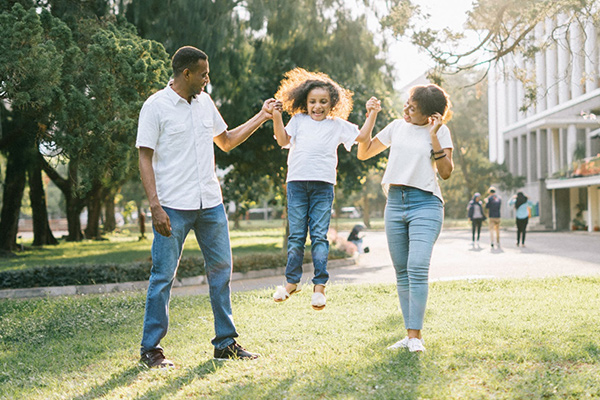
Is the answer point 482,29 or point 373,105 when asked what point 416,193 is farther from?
point 482,29

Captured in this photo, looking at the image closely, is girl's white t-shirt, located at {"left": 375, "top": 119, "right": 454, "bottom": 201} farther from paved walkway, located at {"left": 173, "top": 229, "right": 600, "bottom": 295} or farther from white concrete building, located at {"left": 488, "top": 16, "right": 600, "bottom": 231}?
white concrete building, located at {"left": 488, "top": 16, "right": 600, "bottom": 231}

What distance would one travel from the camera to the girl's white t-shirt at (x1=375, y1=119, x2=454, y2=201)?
4.77 m

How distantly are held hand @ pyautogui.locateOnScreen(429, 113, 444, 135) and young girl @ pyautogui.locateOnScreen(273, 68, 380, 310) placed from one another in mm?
517

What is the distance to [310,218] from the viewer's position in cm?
517

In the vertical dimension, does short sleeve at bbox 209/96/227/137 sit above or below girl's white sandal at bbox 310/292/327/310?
above

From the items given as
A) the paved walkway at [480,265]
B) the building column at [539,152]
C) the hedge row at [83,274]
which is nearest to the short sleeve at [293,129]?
the paved walkway at [480,265]

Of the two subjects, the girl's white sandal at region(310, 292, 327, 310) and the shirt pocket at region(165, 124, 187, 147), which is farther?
the girl's white sandal at region(310, 292, 327, 310)

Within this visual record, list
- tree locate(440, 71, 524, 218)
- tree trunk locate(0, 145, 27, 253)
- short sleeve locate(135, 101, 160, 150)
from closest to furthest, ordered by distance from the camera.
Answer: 1. short sleeve locate(135, 101, 160, 150)
2. tree trunk locate(0, 145, 27, 253)
3. tree locate(440, 71, 524, 218)

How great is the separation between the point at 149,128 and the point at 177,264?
1015 millimetres

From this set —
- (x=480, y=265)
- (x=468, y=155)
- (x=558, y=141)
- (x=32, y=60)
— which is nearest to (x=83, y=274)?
(x=32, y=60)

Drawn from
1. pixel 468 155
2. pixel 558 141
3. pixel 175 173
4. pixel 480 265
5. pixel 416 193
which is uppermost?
pixel 468 155

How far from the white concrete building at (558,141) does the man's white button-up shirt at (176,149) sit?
1676cm

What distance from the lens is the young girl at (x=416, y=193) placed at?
4.70 metres

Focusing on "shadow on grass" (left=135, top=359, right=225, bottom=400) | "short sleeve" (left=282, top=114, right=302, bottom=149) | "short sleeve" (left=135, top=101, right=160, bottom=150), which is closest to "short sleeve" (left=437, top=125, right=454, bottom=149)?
"short sleeve" (left=282, top=114, right=302, bottom=149)
